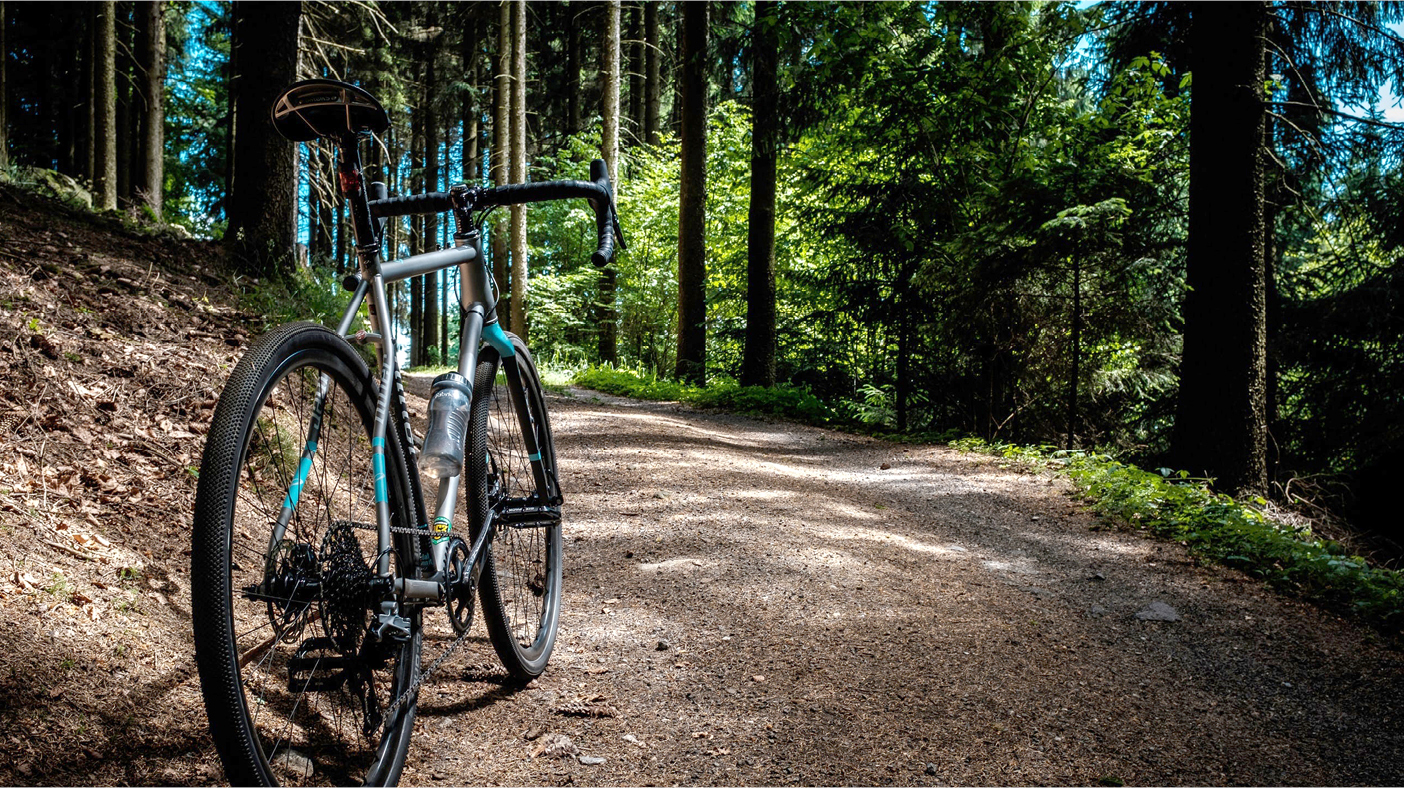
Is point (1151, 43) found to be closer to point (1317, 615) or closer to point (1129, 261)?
point (1129, 261)

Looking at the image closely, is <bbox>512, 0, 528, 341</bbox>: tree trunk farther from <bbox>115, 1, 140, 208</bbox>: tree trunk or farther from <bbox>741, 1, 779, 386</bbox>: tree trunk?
<bbox>115, 1, 140, 208</bbox>: tree trunk

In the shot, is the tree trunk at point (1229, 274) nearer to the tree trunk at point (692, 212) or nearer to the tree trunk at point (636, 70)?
the tree trunk at point (692, 212)

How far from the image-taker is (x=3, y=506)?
2.44m

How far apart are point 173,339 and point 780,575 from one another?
3.28m

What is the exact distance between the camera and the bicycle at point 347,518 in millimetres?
1429

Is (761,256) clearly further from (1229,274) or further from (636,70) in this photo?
(636,70)

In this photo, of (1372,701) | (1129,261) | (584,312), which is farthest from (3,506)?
(584,312)

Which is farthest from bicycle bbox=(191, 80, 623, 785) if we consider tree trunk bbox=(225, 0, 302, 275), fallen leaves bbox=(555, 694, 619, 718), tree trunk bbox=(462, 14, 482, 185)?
tree trunk bbox=(462, 14, 482, 185)

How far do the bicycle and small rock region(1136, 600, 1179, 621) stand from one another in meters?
2.84

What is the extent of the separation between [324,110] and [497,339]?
89 cm

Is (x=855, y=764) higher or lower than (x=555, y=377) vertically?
lower

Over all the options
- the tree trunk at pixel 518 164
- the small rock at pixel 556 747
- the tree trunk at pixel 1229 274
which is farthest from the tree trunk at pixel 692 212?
the small rock at pixel 556 747

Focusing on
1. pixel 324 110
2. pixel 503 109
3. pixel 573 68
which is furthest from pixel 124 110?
pixel 324 110

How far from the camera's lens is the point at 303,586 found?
1663mm
